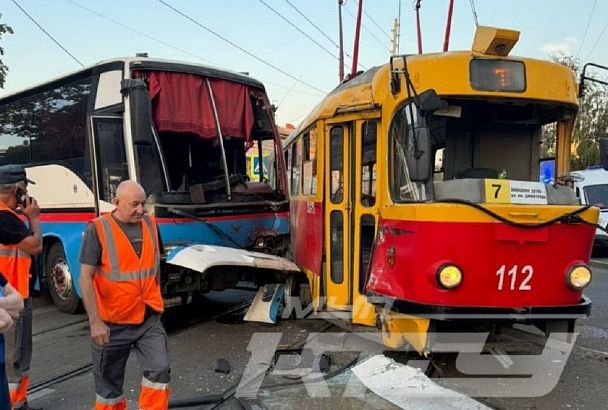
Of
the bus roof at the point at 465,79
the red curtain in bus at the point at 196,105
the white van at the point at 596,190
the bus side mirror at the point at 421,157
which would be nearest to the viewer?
the bus side mirror at the point at 421,157

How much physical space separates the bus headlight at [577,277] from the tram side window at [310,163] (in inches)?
107

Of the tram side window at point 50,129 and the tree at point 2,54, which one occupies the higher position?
the tree at point 2,54

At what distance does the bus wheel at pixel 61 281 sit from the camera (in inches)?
280

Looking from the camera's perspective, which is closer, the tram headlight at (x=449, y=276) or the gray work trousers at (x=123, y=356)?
the gray work trousers at (x=123, y=356)

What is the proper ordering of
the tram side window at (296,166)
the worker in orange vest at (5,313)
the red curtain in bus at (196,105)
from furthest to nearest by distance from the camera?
the tram side window at (296,166), the red curtain in bus at (196,105), the worker in orange vest at (5,313)

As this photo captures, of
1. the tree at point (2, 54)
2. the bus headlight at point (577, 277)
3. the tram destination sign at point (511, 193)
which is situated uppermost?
the tree at point (2, 54)

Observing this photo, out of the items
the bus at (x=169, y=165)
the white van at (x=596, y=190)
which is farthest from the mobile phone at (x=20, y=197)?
the white van at (x=596, y=190)

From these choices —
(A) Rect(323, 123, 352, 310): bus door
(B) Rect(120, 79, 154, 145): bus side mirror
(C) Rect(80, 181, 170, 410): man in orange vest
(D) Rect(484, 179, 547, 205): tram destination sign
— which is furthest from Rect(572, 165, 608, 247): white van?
(C) Rect(80, 181, 170, 410): man in orange vest

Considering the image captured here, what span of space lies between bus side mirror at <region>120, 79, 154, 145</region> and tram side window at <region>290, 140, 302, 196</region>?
2.09 metres

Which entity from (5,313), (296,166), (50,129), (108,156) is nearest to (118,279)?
(5,313)

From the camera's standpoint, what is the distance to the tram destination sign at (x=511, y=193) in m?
4.26

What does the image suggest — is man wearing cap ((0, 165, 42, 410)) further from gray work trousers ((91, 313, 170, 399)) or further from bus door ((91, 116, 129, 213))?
bus door ((91, 116, 129, 213))

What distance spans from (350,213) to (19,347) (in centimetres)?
311

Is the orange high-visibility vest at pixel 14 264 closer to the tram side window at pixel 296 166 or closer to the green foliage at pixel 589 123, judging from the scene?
the tram side window at pixel 296 166
